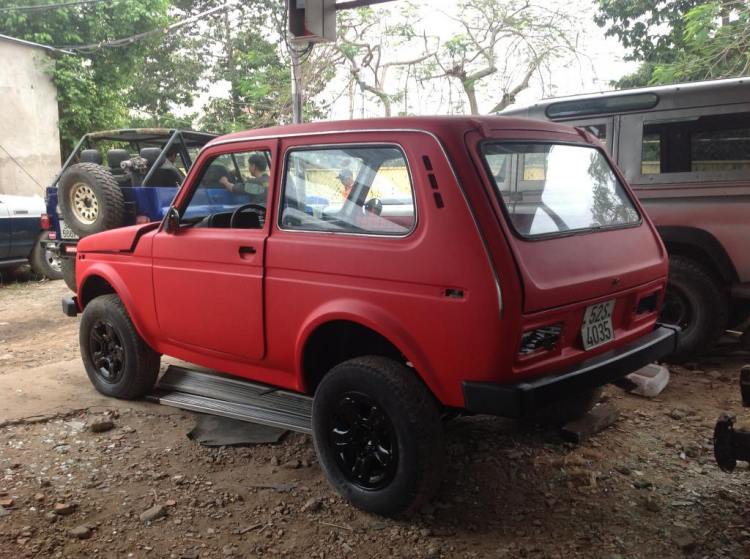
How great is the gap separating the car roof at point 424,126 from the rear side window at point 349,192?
0.10 meters

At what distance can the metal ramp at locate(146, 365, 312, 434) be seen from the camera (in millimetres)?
3918

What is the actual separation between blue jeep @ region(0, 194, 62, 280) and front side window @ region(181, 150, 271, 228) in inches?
235

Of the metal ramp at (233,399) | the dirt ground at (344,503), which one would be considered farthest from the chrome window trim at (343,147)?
the dirt ground at (344,503)

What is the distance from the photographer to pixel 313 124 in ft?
11.2

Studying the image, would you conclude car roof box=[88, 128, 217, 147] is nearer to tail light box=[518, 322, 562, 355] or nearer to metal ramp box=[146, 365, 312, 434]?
metal ramp box=[146, 365, 312, 434]

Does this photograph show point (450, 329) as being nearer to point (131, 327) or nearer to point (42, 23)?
point (131, 327)

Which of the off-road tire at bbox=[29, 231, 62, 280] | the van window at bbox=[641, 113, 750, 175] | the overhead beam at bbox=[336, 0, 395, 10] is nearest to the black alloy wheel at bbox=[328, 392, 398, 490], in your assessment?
the van window at bbox=[641, 113, 750, 175]

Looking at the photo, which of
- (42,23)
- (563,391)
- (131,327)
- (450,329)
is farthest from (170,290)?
(42,23)

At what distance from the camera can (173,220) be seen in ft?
13.0

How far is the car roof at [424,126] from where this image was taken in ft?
9.45

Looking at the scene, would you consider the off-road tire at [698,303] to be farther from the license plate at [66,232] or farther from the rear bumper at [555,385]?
the license plate at [66,232]

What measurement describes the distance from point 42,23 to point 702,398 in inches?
670

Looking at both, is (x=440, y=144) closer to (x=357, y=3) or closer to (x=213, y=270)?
(x=213, y=270)

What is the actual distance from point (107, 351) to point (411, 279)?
9.35 feet
